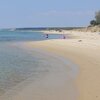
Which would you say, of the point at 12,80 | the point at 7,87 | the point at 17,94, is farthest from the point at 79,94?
the point at 12,80

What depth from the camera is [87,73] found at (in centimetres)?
1478

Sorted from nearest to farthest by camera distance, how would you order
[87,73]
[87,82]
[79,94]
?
[79,94] < [87,82] < [87,73]

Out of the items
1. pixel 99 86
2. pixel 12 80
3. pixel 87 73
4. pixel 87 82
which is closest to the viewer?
pixel 99 86

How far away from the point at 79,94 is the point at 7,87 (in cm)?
288

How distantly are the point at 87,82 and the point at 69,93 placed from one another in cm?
180

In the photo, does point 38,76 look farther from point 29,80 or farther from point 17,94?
point 17,94

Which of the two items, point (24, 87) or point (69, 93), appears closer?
point (69, 93)

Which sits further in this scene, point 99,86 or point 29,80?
point 29,80

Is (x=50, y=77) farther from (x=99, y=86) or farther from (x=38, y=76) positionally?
(x=99, y=86)

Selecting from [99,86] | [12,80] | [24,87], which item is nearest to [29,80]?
[12,80]

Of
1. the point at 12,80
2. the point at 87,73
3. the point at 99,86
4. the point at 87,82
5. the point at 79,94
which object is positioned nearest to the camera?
the point at 79,94

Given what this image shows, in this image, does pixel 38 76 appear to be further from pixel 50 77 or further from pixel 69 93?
pixel 69 93

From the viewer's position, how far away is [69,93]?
428 inches

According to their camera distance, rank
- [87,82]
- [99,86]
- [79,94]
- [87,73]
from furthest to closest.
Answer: [87,73] → [87,82] → [99,86] → [79,94]
